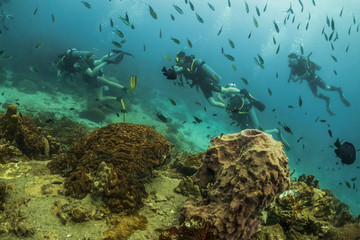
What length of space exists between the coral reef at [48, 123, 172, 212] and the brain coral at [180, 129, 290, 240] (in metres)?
1.30

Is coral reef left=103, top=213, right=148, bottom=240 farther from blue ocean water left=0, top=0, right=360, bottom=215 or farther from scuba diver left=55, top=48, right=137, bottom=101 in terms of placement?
blue ocean water left=0, top=0, right=360, bottom=215

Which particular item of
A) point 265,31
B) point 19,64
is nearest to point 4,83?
point 19,64

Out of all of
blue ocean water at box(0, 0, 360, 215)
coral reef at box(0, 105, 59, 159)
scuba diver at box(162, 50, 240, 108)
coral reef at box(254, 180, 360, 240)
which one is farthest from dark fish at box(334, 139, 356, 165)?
coral reef at box(0, 105, 59, 159)

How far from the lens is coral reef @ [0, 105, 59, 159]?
17.3ft

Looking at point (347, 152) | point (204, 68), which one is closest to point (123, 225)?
point (347, 152)

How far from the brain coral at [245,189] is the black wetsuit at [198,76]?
7901 millimetres

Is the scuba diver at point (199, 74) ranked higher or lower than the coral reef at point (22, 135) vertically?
higher

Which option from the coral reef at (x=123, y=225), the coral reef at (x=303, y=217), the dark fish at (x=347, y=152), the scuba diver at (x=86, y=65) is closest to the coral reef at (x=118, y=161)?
the coral reef at (x=123, y=225)

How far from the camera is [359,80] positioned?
3654 inches

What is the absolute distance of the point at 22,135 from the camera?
216 inches

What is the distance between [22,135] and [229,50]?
124363mm

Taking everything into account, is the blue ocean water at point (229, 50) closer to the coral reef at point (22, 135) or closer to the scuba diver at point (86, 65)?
the scuba diver at point (86, 65)

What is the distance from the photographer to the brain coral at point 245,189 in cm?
277

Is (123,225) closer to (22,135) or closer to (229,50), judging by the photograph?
(22,135)
